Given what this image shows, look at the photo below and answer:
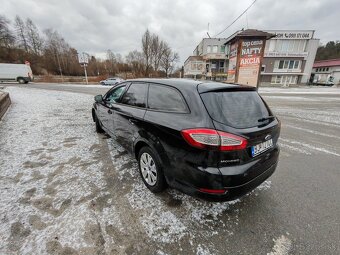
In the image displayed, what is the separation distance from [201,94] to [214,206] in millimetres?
1542

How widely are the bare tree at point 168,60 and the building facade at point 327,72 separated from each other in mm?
40929

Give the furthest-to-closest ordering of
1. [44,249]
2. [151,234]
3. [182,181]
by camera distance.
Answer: [182,181] → [151,234] → [44,249]

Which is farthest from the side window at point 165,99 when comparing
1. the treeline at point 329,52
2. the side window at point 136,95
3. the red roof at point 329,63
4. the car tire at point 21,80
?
the treeline at point 329,52

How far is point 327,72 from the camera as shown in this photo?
47.2m

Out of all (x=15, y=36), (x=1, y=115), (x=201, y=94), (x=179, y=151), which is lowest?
(x=1, y=115)

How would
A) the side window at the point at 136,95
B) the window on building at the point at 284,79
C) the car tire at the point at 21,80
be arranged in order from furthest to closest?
the window on building at the point at 284,79 < the car tire at the point at 21,80 < the side window at the point at 136,95

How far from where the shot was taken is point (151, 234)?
1969 millimetres

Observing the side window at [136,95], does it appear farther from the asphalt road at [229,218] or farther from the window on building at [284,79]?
the window on building at [284,79]

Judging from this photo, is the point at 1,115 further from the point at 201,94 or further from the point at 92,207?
the point at 201,94

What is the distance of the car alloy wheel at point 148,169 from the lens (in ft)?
8.47

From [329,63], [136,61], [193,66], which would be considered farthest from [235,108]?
[329,63]

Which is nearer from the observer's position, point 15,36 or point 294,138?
point 294,138

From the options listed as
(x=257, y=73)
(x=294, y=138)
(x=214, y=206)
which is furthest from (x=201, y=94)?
(x=257, y=73)

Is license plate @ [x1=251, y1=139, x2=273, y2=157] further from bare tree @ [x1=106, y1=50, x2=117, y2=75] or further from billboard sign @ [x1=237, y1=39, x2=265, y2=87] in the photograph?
bare tree @ [x1=106, y1=50, x2=117, y2=75]
